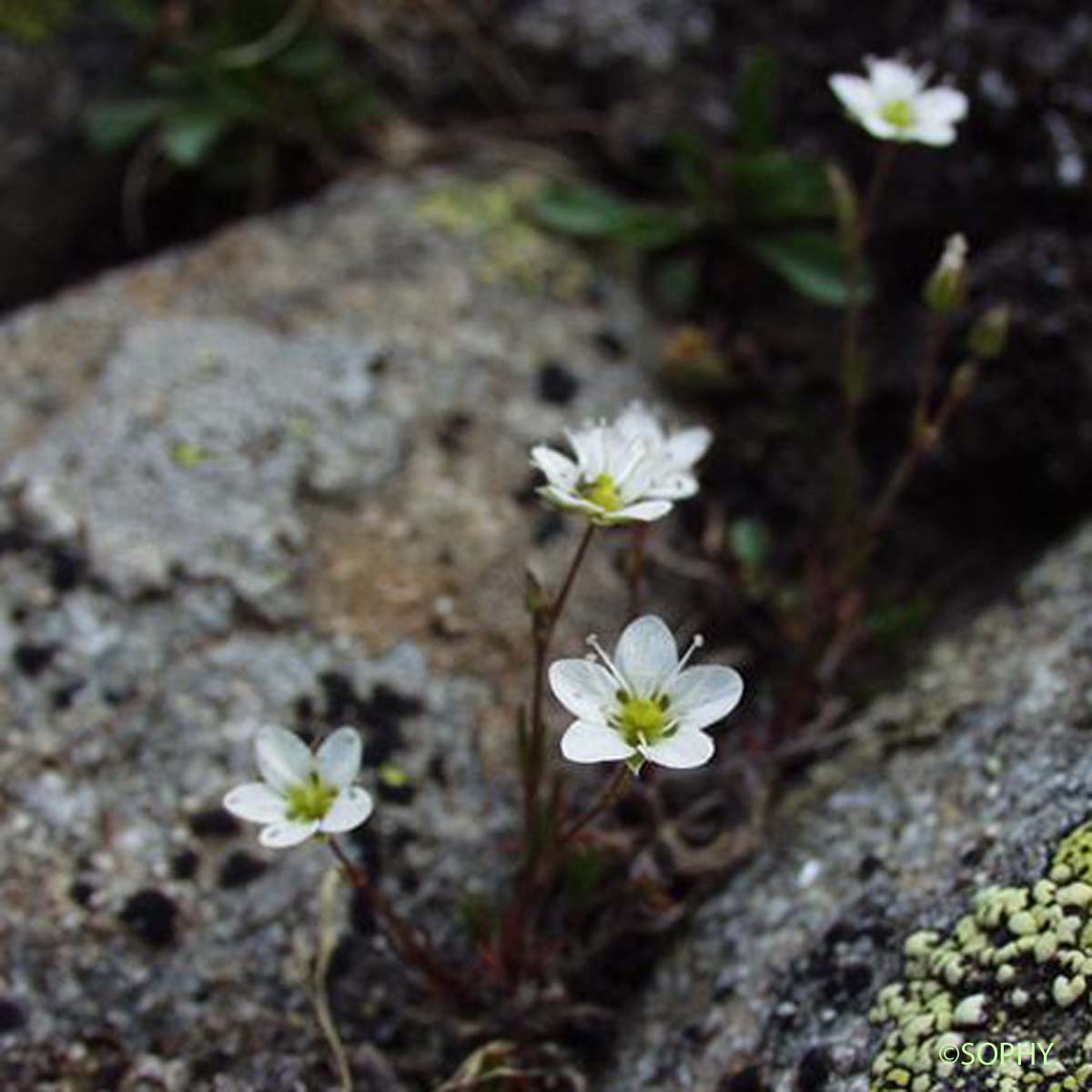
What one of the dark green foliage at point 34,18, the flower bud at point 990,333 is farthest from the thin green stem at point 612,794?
the dark green foliage at point 34,18

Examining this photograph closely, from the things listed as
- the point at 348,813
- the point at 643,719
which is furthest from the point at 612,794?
the point at 348,813

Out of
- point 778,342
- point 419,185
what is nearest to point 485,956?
point 778,342

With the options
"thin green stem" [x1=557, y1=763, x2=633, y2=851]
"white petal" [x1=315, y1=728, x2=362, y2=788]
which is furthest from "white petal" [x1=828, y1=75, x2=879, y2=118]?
"white petal" [x1=315, y1=728, x2=362, y2=788]

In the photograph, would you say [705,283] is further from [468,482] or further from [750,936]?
[750,936]

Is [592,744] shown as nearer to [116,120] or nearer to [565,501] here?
[565,501]

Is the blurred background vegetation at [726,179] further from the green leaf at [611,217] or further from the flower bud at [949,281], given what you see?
the flower bud at [949,281]

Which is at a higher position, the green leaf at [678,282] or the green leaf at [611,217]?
the green leaf at [611,217]
